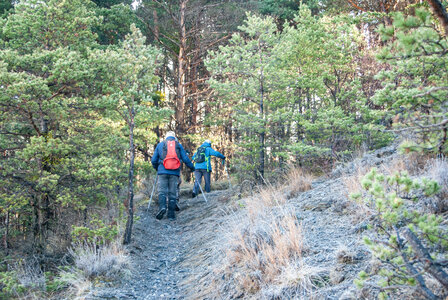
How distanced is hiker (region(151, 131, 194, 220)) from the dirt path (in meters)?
0.59

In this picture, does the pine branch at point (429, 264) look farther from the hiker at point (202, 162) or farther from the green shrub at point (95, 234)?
the hiker at point (202, 162)

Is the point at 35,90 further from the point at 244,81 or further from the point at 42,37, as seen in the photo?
the point at 244,81

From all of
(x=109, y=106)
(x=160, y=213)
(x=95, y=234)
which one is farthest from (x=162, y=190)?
(x=95, y=234)

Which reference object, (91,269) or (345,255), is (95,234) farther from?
(345,255)

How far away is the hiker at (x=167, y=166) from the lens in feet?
30.5

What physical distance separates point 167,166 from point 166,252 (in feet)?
9.36

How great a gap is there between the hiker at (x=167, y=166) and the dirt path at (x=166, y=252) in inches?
23.1

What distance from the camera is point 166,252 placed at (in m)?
6.96

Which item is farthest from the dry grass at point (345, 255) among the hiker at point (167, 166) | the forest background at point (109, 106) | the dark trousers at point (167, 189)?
the dark trousers at point (167, 189)

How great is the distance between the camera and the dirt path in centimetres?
493

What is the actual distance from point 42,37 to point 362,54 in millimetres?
7880

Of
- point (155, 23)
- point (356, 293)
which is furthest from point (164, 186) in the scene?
point (155, 23)

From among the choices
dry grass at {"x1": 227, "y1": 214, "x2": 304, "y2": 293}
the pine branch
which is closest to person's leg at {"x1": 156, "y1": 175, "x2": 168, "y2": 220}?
dry grass at {"x1": 227, "y1": 214, "x2": 304, "y2": 293}

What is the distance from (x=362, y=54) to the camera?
350 inches
